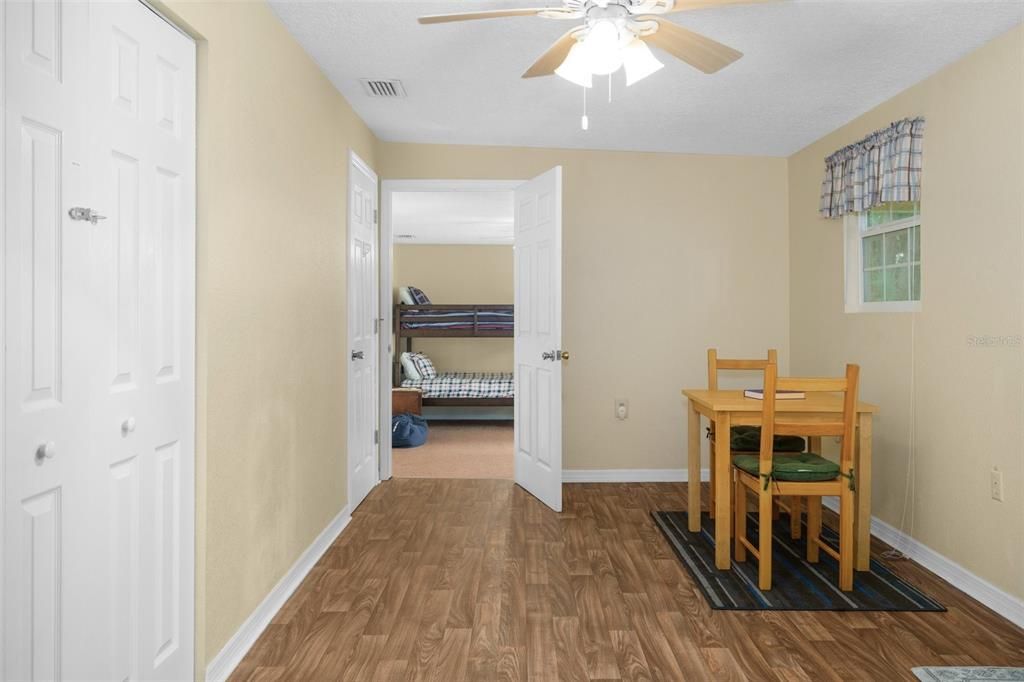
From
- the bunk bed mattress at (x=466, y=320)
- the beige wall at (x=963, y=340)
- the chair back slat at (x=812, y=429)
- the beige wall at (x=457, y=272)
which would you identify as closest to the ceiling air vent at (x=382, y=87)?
the chair back slat at (x=812, y=429)

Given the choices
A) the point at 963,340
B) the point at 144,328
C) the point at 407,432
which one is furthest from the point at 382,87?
the point at 407,432

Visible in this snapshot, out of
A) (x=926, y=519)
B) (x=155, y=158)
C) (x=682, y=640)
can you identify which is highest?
(x=155, y=158)

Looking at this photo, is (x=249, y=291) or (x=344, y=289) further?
(x=344, y=289)

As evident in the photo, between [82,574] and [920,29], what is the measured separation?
3266 mm

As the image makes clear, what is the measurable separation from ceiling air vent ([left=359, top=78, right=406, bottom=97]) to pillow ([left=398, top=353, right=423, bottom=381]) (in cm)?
392

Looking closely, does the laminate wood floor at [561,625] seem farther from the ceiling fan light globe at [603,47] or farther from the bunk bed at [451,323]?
the bunk bed at [451,323]

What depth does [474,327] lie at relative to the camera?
6.93 meters

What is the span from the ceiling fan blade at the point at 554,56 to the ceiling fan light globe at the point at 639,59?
186mm

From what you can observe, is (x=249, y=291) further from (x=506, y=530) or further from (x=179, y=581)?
(x=506, y=530)

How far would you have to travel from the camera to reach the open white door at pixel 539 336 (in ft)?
11.9

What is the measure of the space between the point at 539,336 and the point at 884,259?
6.42ft

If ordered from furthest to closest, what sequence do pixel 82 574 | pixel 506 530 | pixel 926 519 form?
1. pixel 506 530
2. pixel 926 519
3. pixel 82 574

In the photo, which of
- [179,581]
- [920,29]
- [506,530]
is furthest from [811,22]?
[179,581]

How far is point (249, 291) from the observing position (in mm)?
2158
